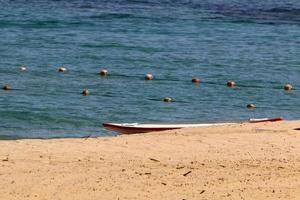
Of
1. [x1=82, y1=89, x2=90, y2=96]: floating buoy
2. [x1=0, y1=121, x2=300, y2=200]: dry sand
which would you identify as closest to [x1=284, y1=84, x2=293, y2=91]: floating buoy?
[x1=82, y1=89, x2=90, y2=96]: floating buoy

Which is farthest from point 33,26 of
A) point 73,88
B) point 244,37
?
point 73,88

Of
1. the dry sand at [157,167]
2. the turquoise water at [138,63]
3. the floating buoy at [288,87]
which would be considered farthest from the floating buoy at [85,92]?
the dry sand at [157,167]

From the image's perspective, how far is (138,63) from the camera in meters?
28.2

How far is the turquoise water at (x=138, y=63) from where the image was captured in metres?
21.0

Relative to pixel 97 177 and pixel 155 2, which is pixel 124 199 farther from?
pixel 155 2

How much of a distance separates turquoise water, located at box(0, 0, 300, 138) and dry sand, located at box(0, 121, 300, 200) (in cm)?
404

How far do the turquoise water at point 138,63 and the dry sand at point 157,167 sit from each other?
404 centimetres

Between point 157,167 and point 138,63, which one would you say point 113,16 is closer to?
point 138,63

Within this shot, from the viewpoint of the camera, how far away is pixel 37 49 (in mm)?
30062

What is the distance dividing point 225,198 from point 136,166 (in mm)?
2083

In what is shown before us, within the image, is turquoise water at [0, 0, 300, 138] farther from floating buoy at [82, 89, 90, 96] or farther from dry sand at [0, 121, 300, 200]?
dry sand at [0, 121, 300, 200]

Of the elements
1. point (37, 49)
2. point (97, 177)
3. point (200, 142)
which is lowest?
point (37, 49)

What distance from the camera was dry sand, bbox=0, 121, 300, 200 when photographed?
36.7 feet

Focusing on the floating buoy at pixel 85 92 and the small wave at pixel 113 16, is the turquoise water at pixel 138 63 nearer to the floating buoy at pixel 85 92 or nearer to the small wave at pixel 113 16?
the small wave at pixel 113 16
